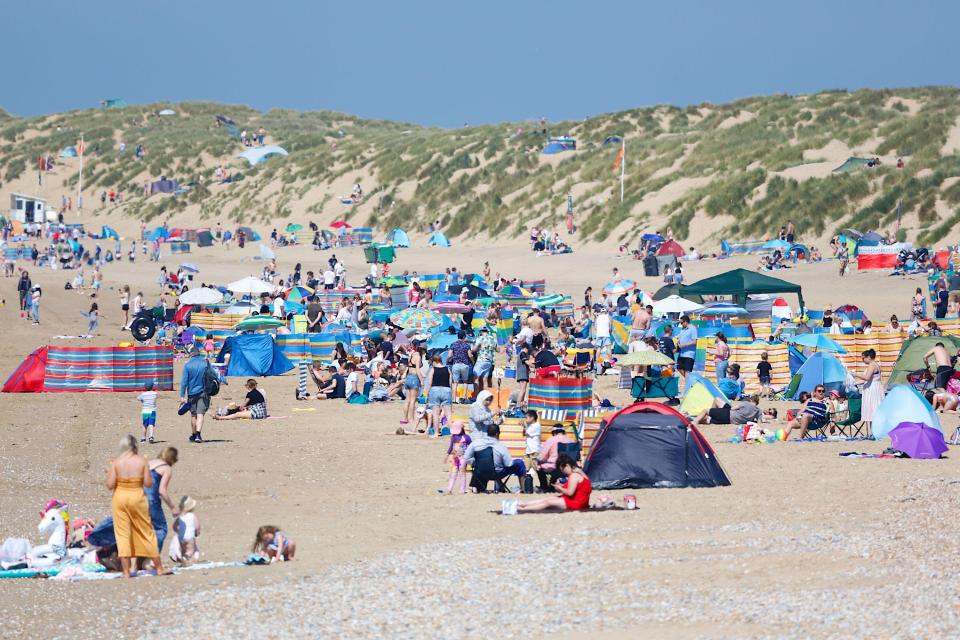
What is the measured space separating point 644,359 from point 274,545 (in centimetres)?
878

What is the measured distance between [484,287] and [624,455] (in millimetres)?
19796

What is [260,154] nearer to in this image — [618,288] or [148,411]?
[618,288]

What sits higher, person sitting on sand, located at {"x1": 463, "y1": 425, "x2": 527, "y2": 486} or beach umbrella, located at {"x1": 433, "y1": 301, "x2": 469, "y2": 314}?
beach umbrella, located at {"x1": 433, "y1": 301, "x2": 469, "y2": 314}

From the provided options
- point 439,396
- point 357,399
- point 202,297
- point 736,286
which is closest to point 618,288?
point 736,286

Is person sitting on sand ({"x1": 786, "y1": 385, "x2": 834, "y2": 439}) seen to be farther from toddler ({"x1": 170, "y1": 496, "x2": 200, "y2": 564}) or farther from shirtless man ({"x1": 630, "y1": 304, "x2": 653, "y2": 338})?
toddler ({"x1": 170, "y1": 496, "x2": 200, "y2": 564})

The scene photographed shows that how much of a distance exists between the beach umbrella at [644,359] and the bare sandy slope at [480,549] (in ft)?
6.41

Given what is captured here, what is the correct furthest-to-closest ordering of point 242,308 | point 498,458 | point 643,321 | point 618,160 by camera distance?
point 618,160
point 242,308
point 643,321
point 498,458

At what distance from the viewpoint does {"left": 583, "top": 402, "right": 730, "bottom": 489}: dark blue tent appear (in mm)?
12438

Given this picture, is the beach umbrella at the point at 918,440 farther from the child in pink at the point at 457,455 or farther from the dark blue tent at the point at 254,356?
the dark blue tent at the point at 254,356

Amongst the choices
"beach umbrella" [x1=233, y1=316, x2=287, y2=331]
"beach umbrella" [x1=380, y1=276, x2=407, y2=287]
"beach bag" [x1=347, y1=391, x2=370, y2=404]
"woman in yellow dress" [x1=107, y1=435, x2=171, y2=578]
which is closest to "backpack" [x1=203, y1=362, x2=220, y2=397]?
"beach bag" [x1=347, y1=391, x2=370, y2=404]

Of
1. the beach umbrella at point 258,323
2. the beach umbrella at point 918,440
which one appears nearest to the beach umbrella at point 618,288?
the beach umbrella at point 258,323

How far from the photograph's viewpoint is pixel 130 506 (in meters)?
9.18

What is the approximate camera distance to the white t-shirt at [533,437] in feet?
43.7

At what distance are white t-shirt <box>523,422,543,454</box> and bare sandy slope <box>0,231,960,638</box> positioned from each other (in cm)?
87
